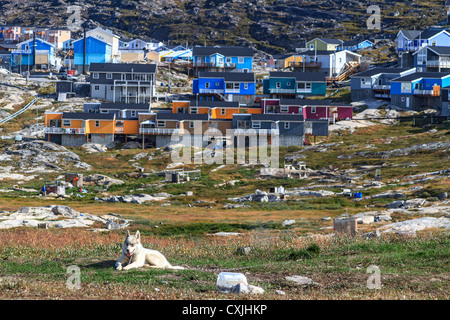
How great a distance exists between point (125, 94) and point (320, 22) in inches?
3070

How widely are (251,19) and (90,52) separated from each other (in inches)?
2375

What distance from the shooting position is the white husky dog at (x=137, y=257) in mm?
19423

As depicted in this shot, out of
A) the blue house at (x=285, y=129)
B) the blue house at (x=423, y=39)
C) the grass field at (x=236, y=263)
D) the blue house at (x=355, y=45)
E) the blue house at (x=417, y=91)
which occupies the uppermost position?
the blue house at (x=355, y=45)

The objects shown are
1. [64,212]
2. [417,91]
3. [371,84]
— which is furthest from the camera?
[371,84]

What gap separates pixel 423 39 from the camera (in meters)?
125

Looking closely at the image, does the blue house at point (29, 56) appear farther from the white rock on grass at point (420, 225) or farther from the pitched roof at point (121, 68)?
the white rock on grass at point (420, 225)

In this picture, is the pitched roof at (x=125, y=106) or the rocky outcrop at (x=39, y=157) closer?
the rocky outcrop at (x=39, y=157)

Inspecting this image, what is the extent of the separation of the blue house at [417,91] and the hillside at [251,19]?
181ft

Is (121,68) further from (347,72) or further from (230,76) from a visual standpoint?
(347,72)

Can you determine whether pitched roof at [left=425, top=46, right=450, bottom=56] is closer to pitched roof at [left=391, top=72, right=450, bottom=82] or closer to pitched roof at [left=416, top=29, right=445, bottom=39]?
pitched roof at [left=416, top=29, right=445, bottom=39]

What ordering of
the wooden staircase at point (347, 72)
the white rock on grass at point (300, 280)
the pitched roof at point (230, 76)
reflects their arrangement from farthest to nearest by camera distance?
the wooden staircase at point (347, 72), the pitched roof at point (230, 76), the white rock on grass at point (300, 280)

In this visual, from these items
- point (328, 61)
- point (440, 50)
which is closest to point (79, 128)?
point (328, 61)

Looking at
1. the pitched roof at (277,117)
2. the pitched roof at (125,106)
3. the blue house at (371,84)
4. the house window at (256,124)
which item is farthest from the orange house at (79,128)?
→ the blue house at (371,84)
